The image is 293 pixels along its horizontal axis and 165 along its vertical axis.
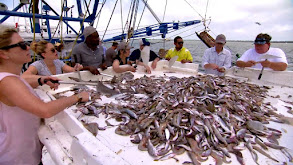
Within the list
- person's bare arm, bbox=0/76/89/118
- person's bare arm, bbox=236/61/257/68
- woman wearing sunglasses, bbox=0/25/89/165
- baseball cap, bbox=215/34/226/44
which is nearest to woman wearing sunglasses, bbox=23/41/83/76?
woman wearing sunglasses, bbox=0/25/89/165

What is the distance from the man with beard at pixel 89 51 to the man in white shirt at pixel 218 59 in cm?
362

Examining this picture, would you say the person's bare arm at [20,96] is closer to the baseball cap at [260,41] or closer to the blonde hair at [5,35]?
the blonde hair at [5,35]

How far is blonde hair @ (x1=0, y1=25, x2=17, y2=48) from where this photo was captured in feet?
5.77

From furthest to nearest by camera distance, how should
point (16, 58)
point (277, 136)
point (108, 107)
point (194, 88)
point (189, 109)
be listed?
point (194, 88)
point (108, 107)
point (189, 109)
point (277, 136)
point (16, 58)

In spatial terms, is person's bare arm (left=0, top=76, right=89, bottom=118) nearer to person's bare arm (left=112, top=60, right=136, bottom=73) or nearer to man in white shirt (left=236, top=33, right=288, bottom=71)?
person's bare arm (left=112, top=60, right=136, bottom=73)

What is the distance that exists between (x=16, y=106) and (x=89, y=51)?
369 centimetres

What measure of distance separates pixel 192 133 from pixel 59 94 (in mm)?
2956

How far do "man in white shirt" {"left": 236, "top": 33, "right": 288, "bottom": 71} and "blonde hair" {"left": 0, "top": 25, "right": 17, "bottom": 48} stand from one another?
5.57 metres

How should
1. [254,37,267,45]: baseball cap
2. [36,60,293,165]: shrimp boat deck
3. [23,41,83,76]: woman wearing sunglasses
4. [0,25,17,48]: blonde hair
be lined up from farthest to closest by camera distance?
[254,37,267,45]: baseball cap, [23,41,83,76]: woman wearing sunglasses, [0,25,17,48]: blonde hair, [36,60,293,165]: shrimp boat deck

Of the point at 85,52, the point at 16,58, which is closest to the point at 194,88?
the point at 16,58

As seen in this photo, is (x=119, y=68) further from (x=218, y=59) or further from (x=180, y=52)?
(x=218, y=59)

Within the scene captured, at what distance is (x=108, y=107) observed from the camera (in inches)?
118

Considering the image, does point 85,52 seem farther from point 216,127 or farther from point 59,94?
point 216,127

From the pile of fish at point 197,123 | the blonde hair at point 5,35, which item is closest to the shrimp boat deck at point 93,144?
the pile of fish at point 197,123
